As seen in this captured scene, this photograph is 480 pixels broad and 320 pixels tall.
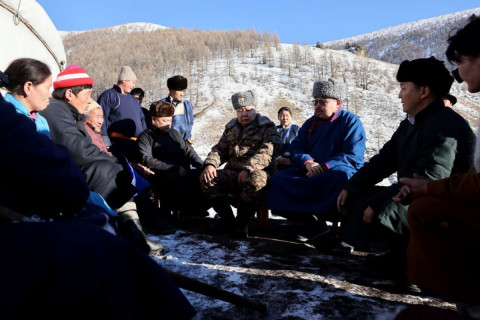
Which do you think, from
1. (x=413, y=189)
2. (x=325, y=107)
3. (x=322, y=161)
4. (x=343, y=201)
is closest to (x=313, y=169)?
(x=322, y=161)

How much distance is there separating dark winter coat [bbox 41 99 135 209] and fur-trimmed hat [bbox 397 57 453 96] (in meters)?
2.34

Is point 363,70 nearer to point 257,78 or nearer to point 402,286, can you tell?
point 257,78

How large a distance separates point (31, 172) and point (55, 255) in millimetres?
283

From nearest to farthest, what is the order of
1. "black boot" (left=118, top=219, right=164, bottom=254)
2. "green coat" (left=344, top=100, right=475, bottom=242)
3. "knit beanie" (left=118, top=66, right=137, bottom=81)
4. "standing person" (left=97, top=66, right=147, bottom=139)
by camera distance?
"green coat" (left=344, top=100, right=475, bottom=242) < "black boot" (left=118, top=219, right=164, bottom=254) < "standing person" (left=97, top=66, right=147, bottom=139) < "knit beanie" (left=118, top=66, right=137, bottom=81)

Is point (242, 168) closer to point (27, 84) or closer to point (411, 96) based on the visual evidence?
point (411, 96)

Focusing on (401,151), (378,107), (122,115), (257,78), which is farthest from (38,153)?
(257,78)

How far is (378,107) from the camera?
19.0m

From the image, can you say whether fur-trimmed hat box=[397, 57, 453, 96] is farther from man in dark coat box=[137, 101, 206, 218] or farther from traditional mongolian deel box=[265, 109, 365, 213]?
man in dark coat box=[137, 101, 206, 218]

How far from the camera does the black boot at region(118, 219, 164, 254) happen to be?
2791mm

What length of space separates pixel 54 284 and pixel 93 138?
2.60 meters

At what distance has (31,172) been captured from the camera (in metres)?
1.11

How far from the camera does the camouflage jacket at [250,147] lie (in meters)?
3.71

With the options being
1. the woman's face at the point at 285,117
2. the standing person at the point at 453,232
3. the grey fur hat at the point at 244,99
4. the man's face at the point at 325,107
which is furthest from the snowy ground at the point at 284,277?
the woman's face at the point at 285,117

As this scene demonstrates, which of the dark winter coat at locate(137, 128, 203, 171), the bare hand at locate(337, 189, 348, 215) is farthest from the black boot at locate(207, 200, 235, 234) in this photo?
the bare hand at locate(337, 189, 348, 215)
